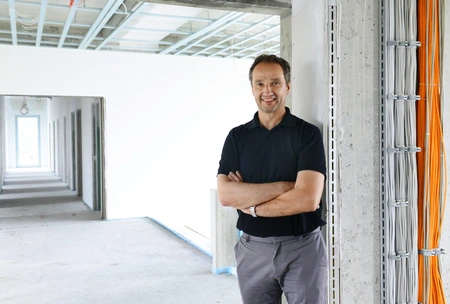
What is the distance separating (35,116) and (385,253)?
23.5m

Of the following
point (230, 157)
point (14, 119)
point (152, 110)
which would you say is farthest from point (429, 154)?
point (14, 119)

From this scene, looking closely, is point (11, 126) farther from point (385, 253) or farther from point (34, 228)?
point (385, 253)

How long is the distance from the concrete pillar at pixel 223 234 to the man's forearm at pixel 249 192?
2.16 metres

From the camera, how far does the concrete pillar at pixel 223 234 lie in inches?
170

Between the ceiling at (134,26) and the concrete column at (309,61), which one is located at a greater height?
the ceiling at (134,26)

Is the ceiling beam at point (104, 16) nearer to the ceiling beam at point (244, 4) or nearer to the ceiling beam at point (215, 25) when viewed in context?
the ceiling beam at point (215, 25)

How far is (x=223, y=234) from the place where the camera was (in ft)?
14.2

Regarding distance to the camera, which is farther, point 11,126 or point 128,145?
point 11,126

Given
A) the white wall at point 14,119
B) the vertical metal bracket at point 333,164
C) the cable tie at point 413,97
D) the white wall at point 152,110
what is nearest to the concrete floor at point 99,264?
the white wall at point 152,110

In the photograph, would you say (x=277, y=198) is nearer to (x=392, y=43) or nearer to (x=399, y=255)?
(x=399, y=255)

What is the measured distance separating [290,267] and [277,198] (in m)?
0.33

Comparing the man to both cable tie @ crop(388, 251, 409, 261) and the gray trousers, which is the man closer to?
the gray trousers

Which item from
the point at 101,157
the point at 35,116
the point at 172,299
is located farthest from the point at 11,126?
the point at 172,299

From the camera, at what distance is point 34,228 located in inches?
280
